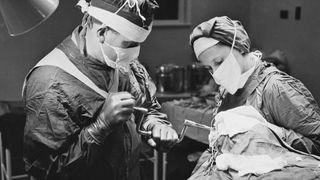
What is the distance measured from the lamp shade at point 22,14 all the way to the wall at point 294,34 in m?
4.32

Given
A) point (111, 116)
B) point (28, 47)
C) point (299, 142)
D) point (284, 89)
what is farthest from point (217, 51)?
point (28, 47)

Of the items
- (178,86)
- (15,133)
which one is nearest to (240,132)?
(15,133)

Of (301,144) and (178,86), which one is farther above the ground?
(301,144)

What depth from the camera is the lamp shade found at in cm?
150

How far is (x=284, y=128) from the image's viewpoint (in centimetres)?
223

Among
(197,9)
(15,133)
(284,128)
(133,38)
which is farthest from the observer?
(197,9)

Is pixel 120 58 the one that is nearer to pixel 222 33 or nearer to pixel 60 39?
pixel 222 33

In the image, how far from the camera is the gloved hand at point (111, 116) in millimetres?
1908

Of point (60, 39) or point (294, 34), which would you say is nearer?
point (60, 39)

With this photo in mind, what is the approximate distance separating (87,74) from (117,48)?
0.18 metres

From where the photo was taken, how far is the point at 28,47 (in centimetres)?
530

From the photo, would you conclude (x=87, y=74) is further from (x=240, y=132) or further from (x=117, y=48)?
(x=240, y=132)

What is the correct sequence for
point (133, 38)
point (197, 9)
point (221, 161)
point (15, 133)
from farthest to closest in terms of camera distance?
point (197, 9) < point (15, 133) < point (133, 38) < point (221, 161)

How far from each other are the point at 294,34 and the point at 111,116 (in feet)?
13.9
